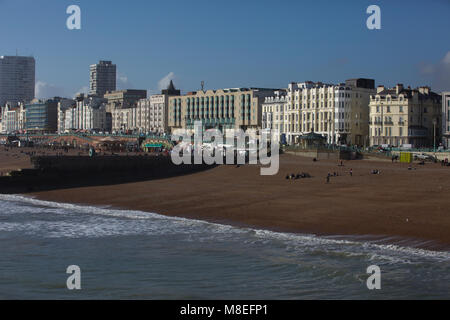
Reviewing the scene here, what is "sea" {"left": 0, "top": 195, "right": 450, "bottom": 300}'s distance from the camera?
15117 millimetres

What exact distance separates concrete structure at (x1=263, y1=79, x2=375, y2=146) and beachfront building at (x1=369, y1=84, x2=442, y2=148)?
4181mm

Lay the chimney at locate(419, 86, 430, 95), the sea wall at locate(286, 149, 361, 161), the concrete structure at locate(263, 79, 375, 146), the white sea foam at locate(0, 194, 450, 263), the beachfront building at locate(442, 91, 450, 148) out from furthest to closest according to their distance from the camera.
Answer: the concrete structure at locate(263, 79, 375, 146) → the chimney at locate(419, 86, 430, 95) → the beachfront building at locate(442, 91, 450, 148) → the sea wall at locate(286, 149, 361, 161) → the white sea foam at locate(0, 194, 450, 263)

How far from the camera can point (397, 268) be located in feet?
54.9

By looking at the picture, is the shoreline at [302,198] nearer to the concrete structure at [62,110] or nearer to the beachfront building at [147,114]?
the beachfront building at [147,114]

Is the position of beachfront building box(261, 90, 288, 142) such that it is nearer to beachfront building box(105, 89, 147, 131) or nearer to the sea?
beachfront building box(105, 89, 147, 131)

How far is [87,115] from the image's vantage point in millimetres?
172750

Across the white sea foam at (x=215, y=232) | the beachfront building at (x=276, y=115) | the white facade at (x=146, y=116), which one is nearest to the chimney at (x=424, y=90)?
the beachfront building at (x=276, y=115)

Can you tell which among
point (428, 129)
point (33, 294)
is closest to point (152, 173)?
point (33, 294)

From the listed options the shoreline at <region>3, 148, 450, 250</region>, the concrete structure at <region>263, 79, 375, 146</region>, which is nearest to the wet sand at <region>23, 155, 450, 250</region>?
the shoreline at <region>3, 148, 450, 250</region>

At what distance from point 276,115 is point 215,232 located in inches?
2738

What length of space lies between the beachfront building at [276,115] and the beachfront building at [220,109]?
8390 millimetres
